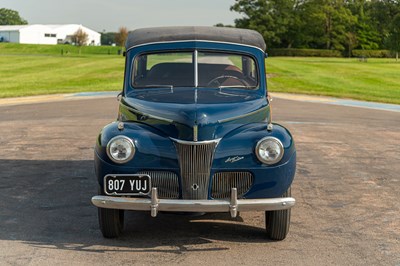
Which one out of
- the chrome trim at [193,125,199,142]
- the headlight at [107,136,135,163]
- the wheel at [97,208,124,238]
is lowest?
the wheel at [97,208,124,238]

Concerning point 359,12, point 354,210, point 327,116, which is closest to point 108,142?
point 354,210

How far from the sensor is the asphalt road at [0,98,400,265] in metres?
5.23

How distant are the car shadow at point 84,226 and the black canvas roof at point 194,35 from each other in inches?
76.8

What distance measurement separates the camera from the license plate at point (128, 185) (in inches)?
205

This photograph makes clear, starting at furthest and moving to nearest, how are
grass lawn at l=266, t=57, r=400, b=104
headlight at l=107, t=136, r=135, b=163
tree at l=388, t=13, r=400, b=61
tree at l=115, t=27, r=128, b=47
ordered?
tree at l=115, t=27, r=128, b=47, tree at l=388, t=13, r=400, b=61, grass lawn at l=266, t=57, r=400, b=104, headlight at l=107, t=136, r=135, b=163

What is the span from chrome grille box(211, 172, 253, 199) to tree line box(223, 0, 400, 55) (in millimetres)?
93442

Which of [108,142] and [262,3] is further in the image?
[262,3]

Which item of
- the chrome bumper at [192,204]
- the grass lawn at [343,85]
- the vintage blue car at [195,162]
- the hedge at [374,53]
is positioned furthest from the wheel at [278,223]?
the hedge at [374,53]

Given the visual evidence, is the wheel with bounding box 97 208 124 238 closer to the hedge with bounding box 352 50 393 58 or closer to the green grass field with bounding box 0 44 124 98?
the green grass field with bounding box 0 44 124 98

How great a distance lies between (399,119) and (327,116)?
2.02 m

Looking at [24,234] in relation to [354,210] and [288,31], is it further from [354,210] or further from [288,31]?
[288,31]

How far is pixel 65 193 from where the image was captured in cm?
762

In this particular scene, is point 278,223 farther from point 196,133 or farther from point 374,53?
point 374,53

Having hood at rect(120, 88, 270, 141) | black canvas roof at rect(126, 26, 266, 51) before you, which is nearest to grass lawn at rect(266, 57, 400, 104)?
black canvas roof at rect(126, 26, 266, 51)
